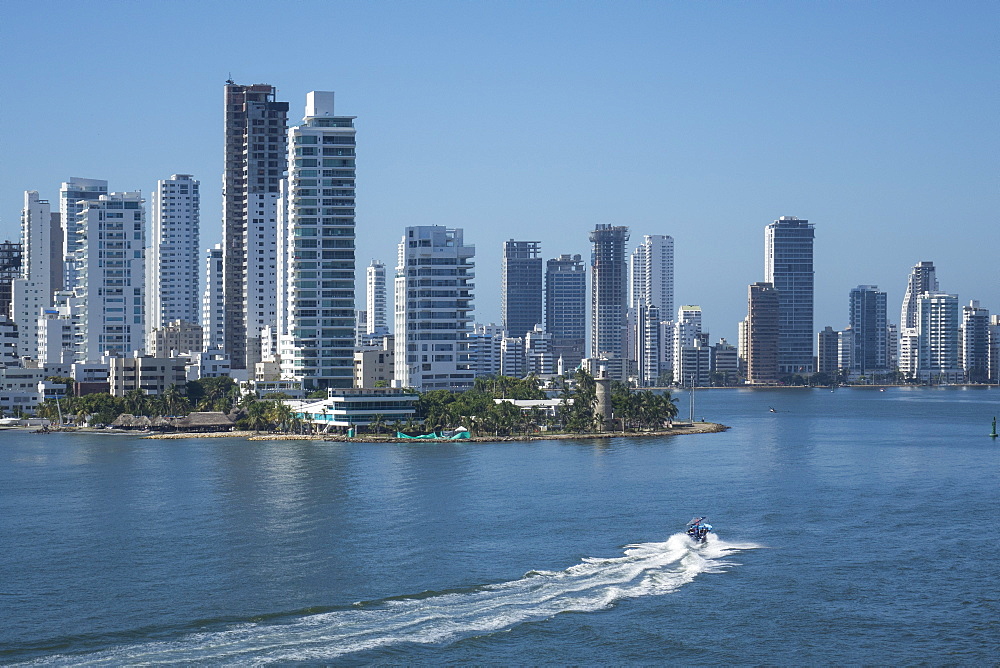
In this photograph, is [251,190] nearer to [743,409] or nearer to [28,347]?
[28,347]

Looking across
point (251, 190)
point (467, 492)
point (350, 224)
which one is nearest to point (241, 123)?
point (251, 190)

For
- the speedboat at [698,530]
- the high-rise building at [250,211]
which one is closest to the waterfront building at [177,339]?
the high-rise building at [250,211]

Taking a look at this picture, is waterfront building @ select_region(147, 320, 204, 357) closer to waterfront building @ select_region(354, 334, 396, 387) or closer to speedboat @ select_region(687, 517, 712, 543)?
waterfront building @ select_region(354, 334, 396, 387)

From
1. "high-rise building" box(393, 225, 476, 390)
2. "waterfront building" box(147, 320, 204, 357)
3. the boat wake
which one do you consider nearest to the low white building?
"high-rise building" box(393, 225, 476, 390)

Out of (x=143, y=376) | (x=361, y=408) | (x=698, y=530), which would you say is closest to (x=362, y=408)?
(x=361, y=408)

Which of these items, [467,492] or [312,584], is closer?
[312,584]

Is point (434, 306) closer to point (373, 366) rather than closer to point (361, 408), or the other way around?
point (373, 366)
